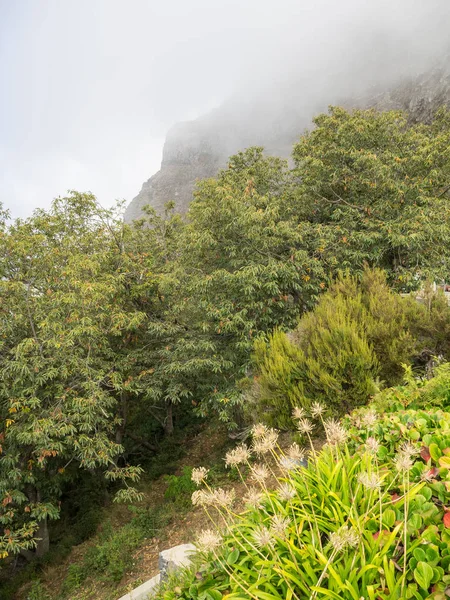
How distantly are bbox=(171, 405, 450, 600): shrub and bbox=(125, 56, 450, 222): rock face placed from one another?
64.8 meters

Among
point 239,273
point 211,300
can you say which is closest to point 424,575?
point 239,273

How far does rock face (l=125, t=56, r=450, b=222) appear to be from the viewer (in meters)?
70.4

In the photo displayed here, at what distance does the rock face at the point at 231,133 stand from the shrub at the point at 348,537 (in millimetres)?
64804

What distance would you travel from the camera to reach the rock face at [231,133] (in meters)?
70.4

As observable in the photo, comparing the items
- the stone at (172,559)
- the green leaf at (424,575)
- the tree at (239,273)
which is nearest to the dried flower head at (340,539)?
the green leaf at (424,575)

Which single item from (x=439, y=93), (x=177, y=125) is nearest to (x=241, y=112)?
(x=177, y=125)

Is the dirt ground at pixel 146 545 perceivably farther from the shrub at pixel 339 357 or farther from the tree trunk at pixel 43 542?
the shrub at pixel 339 357

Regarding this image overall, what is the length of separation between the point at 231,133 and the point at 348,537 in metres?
109

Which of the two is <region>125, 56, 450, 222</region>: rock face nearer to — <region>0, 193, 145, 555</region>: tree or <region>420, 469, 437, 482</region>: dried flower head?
<region>0, 193, 145, 555</region>: tree

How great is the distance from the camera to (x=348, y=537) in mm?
1369

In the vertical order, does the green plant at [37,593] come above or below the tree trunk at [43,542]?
below

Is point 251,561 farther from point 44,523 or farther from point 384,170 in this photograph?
point 384,170

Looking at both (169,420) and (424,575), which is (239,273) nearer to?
(424,575)

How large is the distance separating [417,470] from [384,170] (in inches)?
365
